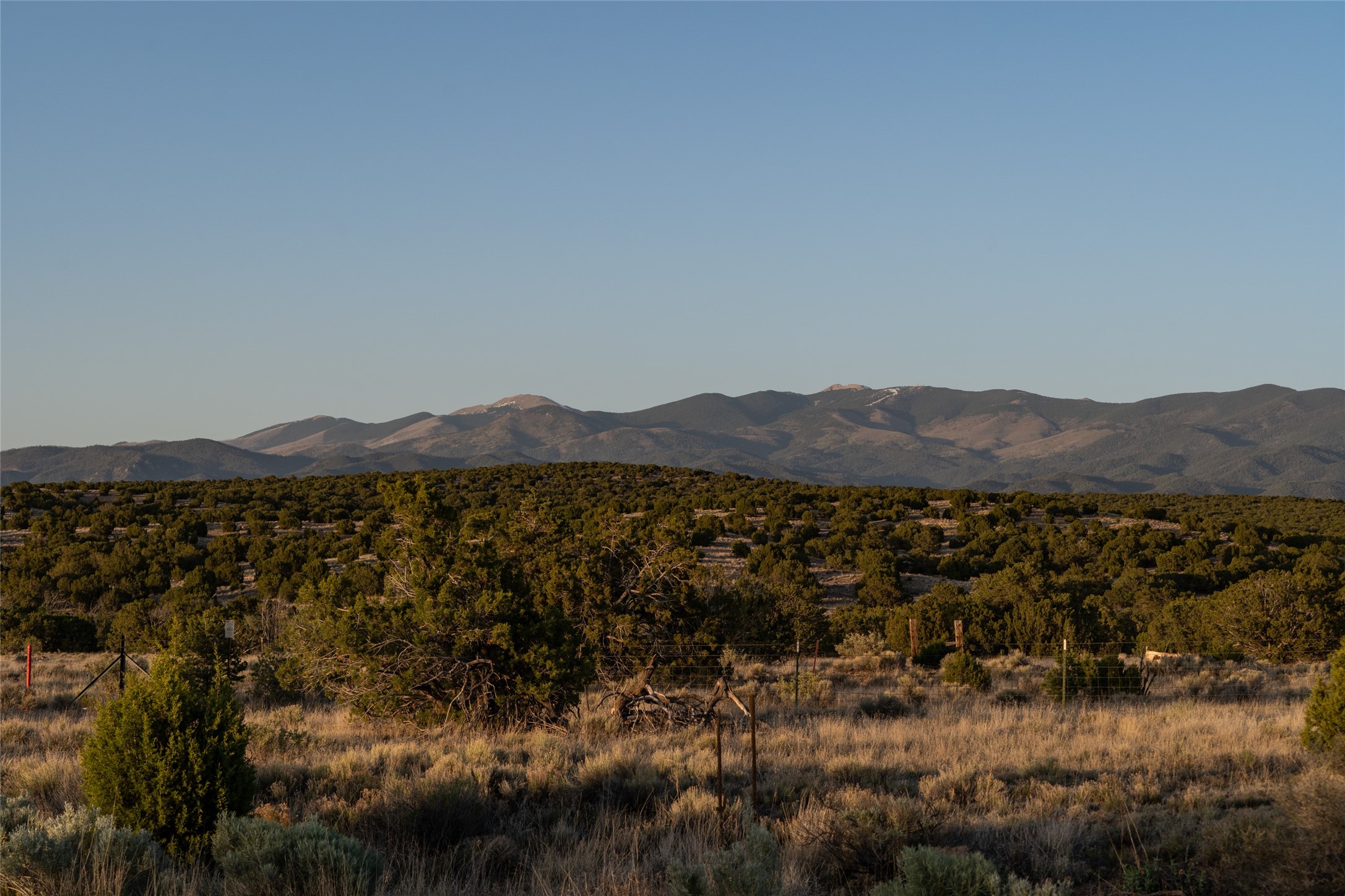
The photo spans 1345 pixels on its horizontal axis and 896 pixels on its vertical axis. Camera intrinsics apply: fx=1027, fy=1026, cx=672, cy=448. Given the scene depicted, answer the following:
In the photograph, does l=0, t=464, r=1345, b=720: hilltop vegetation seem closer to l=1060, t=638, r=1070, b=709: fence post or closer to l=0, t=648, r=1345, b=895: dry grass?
l=0, t=648, r=1345, b=895: dry grass

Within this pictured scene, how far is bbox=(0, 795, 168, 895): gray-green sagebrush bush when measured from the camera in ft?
18.5

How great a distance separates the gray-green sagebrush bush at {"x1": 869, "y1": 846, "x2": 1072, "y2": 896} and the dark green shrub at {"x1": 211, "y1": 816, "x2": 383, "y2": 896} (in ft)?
9.75

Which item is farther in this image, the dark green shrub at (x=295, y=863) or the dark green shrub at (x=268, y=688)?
→ the dark green shrub at (x=268, y=688)

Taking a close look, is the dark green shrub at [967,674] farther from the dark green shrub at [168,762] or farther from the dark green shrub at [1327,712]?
the dark green shrub at [168,762]

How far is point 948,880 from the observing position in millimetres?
5723

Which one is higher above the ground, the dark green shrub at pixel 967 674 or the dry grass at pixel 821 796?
the dry grass at pixel 821 796

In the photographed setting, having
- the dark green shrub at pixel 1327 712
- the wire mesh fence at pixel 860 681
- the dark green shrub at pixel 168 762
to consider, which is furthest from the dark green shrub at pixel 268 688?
the dark green shrub at pixel 1327 712

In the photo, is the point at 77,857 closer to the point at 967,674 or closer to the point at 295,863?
the point at 295,863

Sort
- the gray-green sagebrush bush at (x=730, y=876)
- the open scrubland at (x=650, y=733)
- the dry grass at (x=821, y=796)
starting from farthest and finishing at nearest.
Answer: the dry grass at (x=821, y=796) < the open scrubland at (x=650, y=733) < the gray-green sagebrush bush at (x=730, y=876)

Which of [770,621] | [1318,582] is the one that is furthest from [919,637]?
[1318,582]

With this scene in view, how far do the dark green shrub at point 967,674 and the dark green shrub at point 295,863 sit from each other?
13.3 meters

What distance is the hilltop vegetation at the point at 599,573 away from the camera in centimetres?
1320

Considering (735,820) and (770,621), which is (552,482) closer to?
(770,621)

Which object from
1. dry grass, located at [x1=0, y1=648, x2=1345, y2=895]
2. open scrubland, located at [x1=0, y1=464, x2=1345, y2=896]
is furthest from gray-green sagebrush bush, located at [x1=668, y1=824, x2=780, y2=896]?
dry grass, located at [x1=0, y1=648, x2=1345, y2=895]
